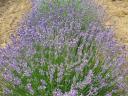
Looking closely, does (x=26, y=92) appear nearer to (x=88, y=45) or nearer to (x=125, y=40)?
(x=88, y=45)

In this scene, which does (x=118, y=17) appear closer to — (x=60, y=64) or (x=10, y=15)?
(x=10, y=15)

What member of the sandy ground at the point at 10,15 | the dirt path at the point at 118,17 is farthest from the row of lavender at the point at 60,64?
the sandy ground at the point at 10,15

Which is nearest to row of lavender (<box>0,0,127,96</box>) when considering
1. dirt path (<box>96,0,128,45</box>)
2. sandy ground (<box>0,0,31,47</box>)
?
dirt path (<box>96,0,128,45</box>)

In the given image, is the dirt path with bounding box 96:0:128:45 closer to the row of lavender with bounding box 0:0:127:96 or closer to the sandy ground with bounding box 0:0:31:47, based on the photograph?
the row of lavender with bounding box 0:0:127:96

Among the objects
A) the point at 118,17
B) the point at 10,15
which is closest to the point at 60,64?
the point at 118,17

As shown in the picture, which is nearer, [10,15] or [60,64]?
[60,64]

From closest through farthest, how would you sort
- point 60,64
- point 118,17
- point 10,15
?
1. point 60,64
2. point 118,17
3. point 10,15
